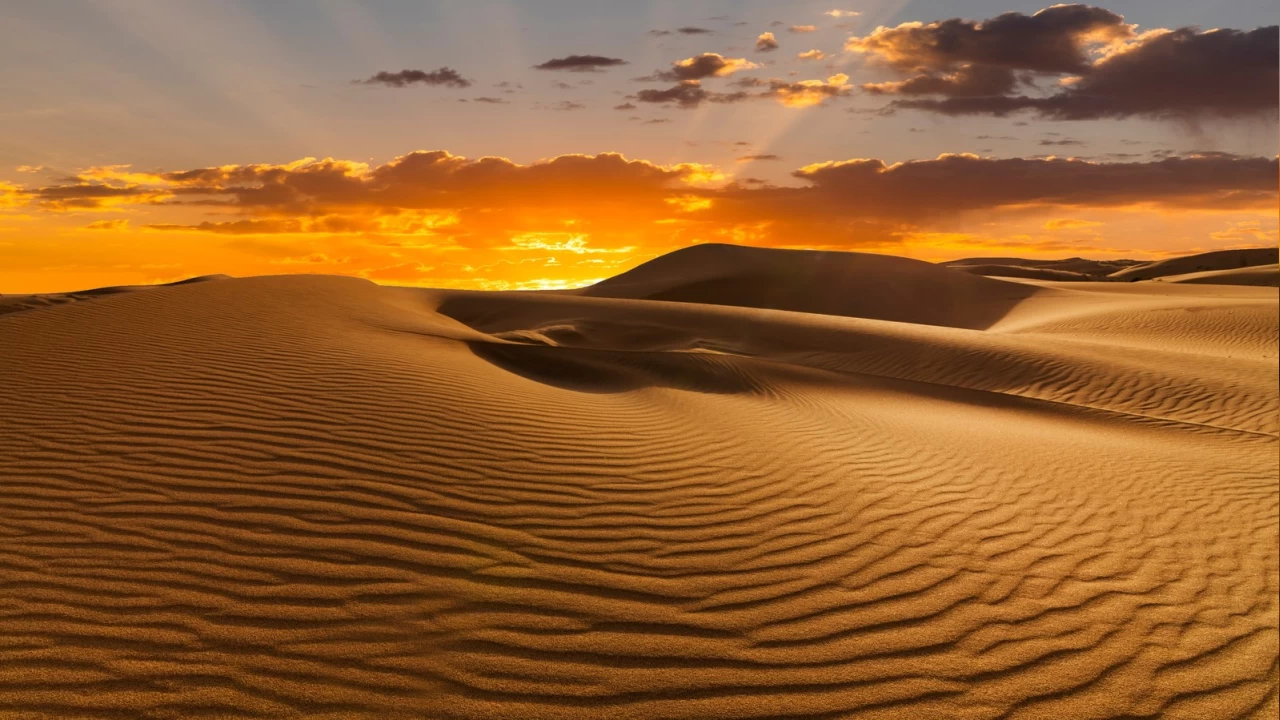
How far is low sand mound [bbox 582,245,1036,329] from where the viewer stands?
128ft

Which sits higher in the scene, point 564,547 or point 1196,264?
point 1196,264

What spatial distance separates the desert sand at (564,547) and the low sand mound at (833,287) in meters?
28.9

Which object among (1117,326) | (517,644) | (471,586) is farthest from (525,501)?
(1117,326)

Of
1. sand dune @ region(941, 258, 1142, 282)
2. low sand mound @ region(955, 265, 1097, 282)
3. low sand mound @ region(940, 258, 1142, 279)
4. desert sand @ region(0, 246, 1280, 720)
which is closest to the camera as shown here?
desert sand @ region(0, 246, 1280, 720)

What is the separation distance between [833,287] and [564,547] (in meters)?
40.8

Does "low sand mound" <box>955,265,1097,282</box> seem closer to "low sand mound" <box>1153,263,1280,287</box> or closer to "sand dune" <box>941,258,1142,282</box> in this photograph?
"sand dune" <box>941,258,1142,282</box>

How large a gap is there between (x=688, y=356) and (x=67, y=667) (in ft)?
37.9

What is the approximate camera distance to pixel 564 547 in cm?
477

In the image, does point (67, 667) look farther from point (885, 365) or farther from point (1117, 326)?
point (1117, 326)

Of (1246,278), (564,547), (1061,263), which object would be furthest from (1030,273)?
(564,547)

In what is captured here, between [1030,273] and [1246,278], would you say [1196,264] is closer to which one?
[1030,273]

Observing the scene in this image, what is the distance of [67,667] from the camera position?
339 cm

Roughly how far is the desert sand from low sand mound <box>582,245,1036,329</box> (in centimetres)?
2891

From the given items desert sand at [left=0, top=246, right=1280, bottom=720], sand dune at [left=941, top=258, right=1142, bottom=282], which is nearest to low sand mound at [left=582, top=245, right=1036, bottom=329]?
desert sand at [left=0, top=246, right=1280, bottom=720]
